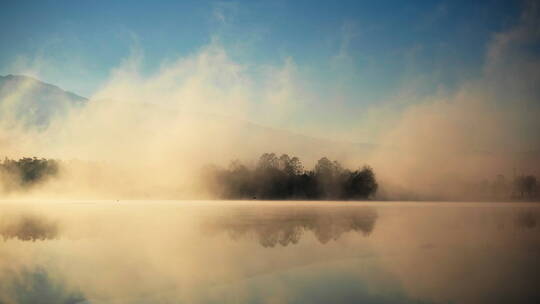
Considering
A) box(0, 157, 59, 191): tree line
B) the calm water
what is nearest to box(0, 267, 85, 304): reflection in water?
the calm water

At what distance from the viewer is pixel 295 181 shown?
128 meters

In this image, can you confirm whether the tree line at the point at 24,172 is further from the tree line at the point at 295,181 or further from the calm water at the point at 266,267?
the calm water at the point at 266,267

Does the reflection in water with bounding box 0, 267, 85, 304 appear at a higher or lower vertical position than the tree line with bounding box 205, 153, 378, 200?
lower

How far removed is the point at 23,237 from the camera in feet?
87.0

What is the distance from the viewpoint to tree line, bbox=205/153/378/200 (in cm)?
12706

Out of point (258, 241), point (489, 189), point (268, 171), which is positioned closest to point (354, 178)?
point (268, 171)

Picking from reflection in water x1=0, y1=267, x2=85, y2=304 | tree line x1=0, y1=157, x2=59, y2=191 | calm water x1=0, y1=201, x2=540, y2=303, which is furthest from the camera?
tree line x1=0, y1=157, x2=59, y2=191

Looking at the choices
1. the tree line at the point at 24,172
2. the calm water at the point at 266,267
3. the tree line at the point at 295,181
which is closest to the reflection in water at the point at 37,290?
the calm water at the point at 266,267

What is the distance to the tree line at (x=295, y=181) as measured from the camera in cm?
12706

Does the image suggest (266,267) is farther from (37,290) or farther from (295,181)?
(295,181)

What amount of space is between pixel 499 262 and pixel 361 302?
920 centimetres

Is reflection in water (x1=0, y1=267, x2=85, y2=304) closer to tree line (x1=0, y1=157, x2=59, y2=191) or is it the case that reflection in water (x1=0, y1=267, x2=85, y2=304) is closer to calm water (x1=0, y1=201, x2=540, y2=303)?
calm water (x1=0, y1=201, x2=540, y2=303)

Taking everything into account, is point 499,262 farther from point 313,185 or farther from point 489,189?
point 489,189

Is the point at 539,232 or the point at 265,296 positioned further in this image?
the point at 539,232
